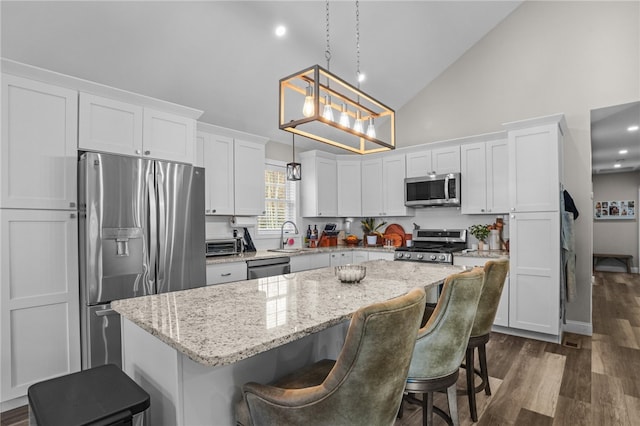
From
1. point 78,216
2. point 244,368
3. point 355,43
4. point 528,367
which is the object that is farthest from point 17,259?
point 528,367

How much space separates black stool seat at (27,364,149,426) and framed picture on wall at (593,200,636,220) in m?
10.8

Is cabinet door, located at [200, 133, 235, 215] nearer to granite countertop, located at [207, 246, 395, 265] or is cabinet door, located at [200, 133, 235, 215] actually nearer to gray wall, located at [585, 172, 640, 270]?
granite countertop, located at [207, 246, 395, 265]

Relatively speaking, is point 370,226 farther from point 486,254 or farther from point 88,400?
point 88,400

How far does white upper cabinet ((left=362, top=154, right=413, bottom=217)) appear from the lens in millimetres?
4980

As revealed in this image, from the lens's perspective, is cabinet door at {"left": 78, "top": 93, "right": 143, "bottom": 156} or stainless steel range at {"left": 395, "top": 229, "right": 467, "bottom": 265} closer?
cabinet door at {"left": 78, "top": 93, "right": 143, "bottom": 156}

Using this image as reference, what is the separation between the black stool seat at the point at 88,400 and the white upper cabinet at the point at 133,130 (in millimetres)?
2019

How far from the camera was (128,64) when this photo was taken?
3049 mm

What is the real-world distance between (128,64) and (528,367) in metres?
4.52

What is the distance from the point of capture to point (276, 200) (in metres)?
5.05

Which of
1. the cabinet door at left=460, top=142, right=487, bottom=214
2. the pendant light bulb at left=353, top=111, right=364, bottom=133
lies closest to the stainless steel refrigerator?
the pendant light bulb at left=353, top=111, right=364, bottom=133

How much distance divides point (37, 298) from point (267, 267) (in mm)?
2049

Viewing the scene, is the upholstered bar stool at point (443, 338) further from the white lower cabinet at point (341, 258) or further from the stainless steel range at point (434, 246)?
the white lower cabinet at point (341, 258)

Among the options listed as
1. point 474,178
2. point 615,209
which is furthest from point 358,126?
point 615,209

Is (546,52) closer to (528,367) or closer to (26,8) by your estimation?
(528,367)
